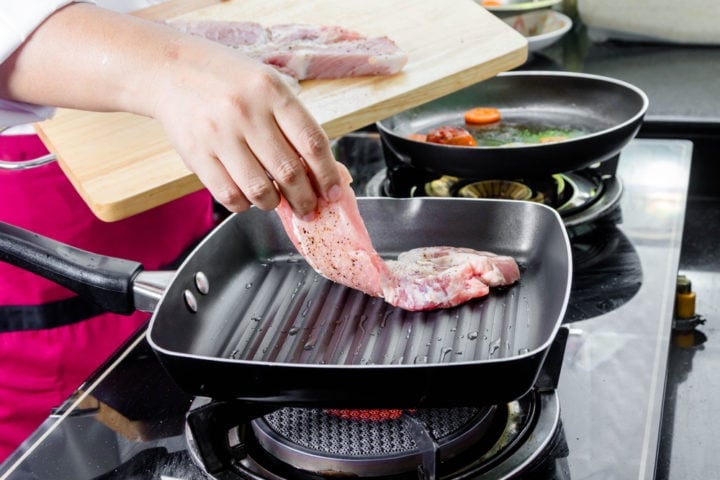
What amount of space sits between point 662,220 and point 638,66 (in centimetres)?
114

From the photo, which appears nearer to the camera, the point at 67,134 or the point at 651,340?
the point at 651,340

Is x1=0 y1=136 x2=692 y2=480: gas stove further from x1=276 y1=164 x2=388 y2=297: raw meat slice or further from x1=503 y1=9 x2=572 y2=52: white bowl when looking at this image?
x1=503 y1=9 x2=572 y2=52: white bowl

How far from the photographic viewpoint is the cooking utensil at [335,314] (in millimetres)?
1017

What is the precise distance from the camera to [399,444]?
3.71ft

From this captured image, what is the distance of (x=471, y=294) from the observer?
1289 millimetres

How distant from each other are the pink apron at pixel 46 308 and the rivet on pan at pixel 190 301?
1.70ft

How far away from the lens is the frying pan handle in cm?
122

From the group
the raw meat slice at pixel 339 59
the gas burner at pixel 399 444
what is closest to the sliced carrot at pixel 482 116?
the raw meat slice at pixel 339 59

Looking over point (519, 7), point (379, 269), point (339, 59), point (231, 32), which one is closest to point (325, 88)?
point (339, 59)

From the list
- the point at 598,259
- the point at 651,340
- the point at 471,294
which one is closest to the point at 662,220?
the point at 598,259

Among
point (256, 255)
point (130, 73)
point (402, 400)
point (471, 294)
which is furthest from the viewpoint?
point (256, 255)

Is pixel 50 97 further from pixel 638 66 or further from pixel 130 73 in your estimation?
pixel 638 66

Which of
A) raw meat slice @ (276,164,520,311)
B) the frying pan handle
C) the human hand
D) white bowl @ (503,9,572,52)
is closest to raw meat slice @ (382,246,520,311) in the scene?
raw meat slice @ (276,164,520,311)

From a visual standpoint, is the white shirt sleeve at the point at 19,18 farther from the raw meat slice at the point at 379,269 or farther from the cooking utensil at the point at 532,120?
the cooking utensil at the point at 532,120
